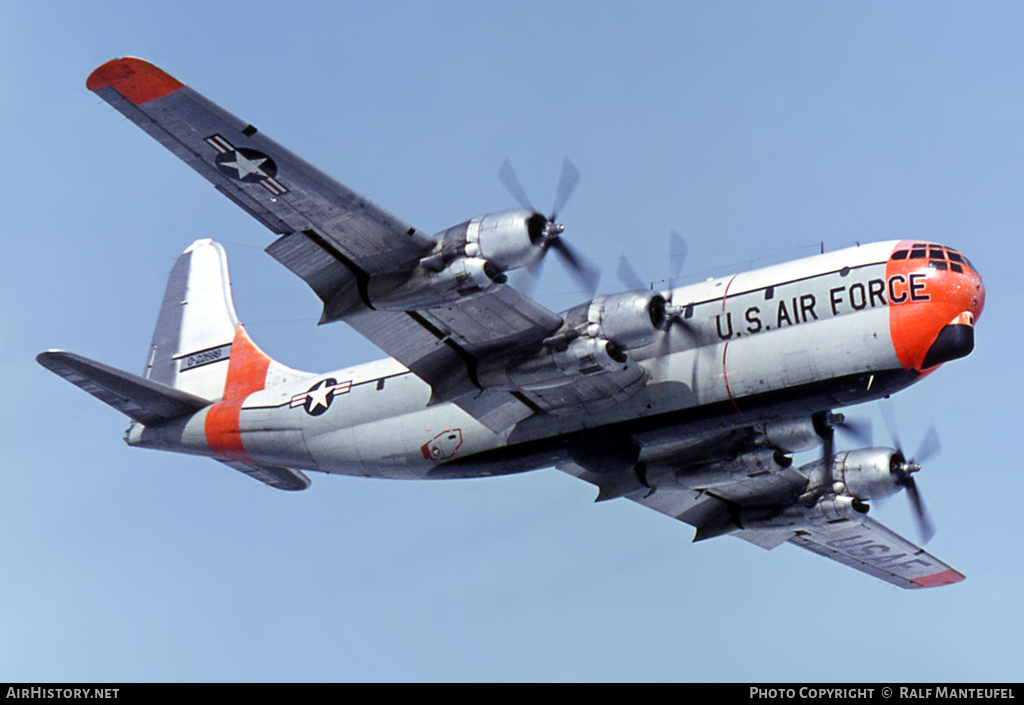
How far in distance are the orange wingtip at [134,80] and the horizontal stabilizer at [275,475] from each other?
11944 millimetres

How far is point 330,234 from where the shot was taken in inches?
854

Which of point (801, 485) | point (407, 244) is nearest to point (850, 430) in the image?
point (801, 485)

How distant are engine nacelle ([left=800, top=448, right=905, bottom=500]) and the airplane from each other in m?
0.05

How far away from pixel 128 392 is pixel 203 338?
4.13 metres

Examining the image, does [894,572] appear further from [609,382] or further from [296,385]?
[296,385]

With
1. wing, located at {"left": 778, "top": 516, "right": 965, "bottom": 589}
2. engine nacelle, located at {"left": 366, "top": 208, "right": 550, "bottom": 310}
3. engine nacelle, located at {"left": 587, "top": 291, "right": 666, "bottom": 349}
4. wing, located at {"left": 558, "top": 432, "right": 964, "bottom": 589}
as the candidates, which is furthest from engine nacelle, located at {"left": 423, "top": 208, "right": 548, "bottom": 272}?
wing, located at {"left": 778, "top": 516, "right": 965, "bottom": 589}

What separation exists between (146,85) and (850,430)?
51.9 feet

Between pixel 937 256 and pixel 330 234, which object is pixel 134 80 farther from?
pixel 937 256

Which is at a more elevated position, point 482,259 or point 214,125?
point 214,125

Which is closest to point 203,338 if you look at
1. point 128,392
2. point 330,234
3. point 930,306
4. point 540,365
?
point 128,392

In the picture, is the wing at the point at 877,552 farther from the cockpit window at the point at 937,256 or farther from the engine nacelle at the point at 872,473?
the cockpit window at the point at 937,256

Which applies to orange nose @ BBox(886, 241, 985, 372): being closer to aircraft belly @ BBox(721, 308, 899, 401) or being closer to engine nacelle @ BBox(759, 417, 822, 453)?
aircraft belly @ BBox(721, 308, 899, 401)

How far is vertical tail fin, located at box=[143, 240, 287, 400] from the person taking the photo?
3091 cm

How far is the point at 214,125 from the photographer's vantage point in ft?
66.1
